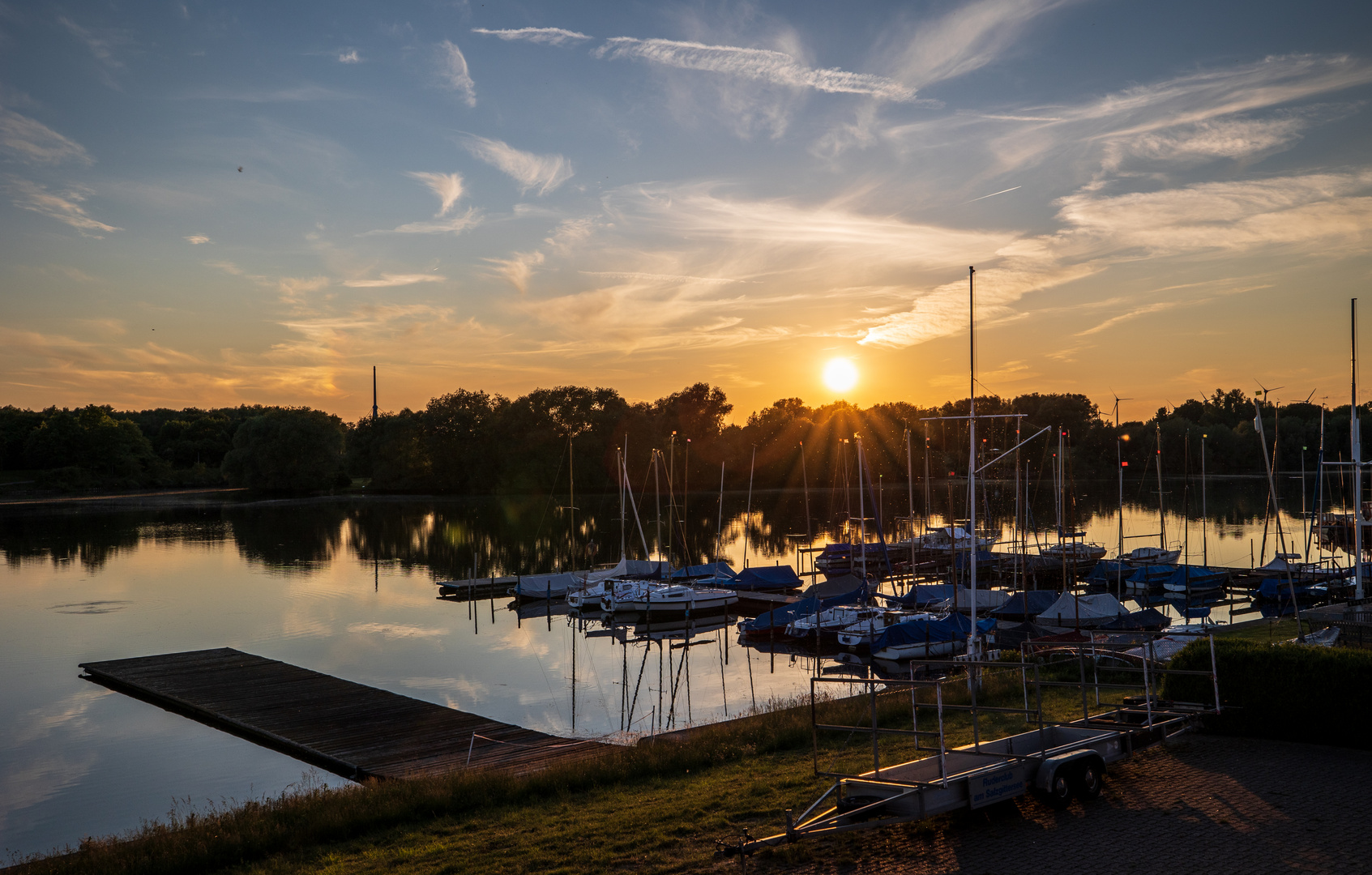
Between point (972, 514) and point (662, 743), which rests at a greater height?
point (972, 514)

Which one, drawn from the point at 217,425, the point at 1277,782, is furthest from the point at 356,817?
the point at 217,425

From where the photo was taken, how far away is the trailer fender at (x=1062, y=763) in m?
10.5

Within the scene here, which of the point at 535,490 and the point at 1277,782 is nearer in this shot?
the point at 1277,782

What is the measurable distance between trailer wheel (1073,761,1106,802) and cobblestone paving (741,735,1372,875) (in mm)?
102

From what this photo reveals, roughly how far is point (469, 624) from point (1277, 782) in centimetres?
3310

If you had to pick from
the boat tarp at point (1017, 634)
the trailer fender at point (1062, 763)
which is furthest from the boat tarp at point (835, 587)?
the trailer fender at point (1062, 763)

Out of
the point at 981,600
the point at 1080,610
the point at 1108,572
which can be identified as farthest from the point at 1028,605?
the point at 1108,572

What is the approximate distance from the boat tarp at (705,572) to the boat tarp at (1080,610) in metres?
19.5

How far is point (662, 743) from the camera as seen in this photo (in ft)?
52.1

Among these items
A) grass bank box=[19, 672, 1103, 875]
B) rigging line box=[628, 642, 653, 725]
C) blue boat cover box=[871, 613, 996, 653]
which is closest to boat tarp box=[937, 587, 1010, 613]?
blue boat cover box=[871, 613, 996, 653]

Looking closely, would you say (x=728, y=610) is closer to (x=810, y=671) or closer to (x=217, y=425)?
(x=810, y=671)

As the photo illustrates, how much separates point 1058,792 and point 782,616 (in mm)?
25647

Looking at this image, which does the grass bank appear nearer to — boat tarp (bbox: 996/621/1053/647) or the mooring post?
the mooring post

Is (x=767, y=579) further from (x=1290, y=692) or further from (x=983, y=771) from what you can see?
(x=983, y=771)
